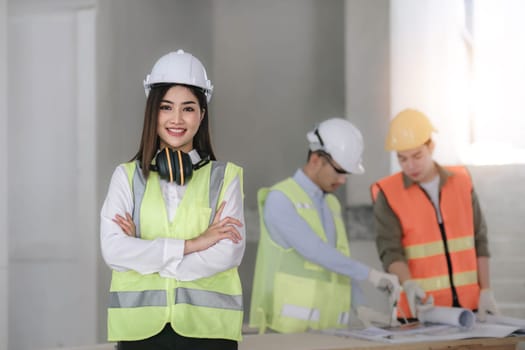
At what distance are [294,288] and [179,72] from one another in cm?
205

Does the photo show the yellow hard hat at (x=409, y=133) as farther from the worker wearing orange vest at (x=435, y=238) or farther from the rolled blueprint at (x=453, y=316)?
the rolled blueprint at (x=453, y=316)

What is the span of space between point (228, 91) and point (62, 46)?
194cm

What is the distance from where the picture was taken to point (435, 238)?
5.72m

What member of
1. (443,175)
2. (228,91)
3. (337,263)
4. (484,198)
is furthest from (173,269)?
(484,198)

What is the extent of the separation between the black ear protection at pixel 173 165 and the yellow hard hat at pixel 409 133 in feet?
8.85

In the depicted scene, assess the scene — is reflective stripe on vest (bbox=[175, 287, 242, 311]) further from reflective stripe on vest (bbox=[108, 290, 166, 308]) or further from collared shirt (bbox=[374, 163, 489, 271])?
collared shirt (bbox=[374, 163, 489, 271])

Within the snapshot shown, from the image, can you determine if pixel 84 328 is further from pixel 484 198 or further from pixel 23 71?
pixel 484 198

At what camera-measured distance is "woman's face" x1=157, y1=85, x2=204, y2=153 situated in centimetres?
347

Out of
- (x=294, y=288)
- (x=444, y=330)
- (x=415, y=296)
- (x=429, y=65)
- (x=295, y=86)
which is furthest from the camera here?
(x=295, y=86)

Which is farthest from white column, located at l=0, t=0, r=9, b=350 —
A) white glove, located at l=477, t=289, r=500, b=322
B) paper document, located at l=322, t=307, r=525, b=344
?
white glove, located at l=477, t=289, r=500, b=322

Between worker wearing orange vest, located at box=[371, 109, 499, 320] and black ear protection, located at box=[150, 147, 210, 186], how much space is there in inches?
96.6

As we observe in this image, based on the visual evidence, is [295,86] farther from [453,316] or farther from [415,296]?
[453,316]

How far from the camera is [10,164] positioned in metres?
6.21

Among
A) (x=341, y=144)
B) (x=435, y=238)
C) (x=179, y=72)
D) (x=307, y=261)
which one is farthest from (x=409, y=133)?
(x=179, y=72)
